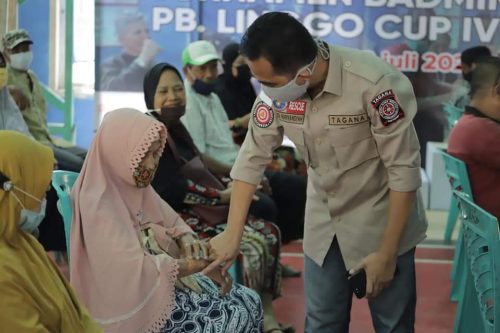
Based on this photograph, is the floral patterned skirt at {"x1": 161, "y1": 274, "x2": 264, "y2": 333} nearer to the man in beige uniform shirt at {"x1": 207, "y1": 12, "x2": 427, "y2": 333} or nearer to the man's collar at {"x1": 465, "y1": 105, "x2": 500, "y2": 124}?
the man in beige uniform shirt at {"x1": 207, "y1": 12, "x2": 427, "y2": 333}

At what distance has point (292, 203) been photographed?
4.32 metres

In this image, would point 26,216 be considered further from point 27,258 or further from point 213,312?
point 213,312

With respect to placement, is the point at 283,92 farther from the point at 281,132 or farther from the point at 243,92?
the point at 243,92

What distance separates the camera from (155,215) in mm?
2695

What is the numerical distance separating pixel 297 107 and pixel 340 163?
0.64 feet

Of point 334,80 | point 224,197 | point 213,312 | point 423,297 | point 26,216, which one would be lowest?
point 423,297

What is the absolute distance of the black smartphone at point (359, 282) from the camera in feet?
7.07

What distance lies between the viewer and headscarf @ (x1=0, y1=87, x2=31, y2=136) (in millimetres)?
4609

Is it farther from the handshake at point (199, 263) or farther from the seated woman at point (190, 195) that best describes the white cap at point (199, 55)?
the handshake at point (199, 263)

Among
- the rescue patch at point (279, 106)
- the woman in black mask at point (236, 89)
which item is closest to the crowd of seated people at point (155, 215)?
the woman in black mask at point (236, 89)

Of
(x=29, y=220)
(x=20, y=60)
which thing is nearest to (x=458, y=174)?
(x=29, y=220)

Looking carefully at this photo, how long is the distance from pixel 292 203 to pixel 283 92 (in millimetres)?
2274

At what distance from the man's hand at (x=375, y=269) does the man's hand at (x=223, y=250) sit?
402mm

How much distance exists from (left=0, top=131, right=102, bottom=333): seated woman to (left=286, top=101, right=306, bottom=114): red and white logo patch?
66 cm
